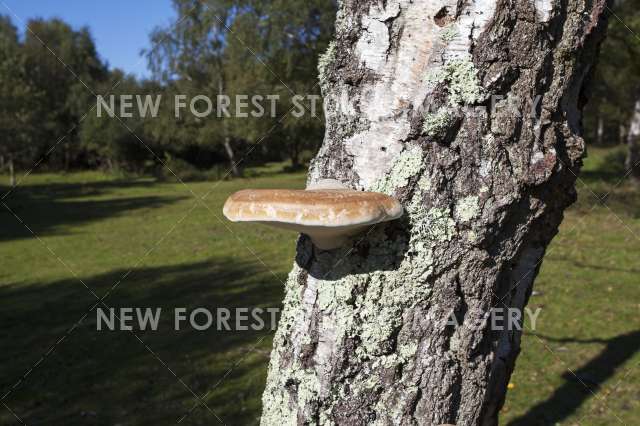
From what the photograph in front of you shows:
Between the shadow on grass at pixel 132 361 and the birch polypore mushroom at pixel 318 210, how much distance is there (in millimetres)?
3588

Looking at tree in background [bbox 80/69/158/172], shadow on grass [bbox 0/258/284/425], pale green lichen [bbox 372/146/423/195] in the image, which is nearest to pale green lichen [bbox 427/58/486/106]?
pale green lichen [bbox 372/146/423/195]

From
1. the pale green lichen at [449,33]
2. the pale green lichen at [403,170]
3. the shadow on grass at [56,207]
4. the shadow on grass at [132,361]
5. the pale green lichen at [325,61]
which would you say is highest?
the pale green lichen at [449,33]

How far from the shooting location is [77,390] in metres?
5.27

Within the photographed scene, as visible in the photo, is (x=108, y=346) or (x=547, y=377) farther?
(x=108, y=346)

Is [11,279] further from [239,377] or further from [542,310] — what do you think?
[542,310]

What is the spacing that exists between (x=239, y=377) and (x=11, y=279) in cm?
640

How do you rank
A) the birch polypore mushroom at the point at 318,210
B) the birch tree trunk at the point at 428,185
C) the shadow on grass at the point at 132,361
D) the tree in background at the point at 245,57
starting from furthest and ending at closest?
the tree in background at the point at 245,57, the shadow on grass at the point at 132,361, the birch tree trunk at the point at 428,185, the birch polypore mushroom at the point at 318,210

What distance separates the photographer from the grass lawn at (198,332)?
494cm

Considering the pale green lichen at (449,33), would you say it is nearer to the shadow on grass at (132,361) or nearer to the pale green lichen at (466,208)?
the pale green lichen at (466,208)

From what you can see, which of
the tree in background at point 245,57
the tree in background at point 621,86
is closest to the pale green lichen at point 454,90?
the tree in background at point 621,86

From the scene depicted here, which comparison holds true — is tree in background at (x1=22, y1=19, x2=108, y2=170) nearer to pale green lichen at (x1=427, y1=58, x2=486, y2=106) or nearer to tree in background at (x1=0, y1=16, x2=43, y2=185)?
tree in background at (x1=0, y1=16, x2=43, y2=185)

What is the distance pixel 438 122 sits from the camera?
1474 mm

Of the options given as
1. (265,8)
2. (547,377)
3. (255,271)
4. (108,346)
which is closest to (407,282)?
(547,377)

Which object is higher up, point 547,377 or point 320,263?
point 320,263
